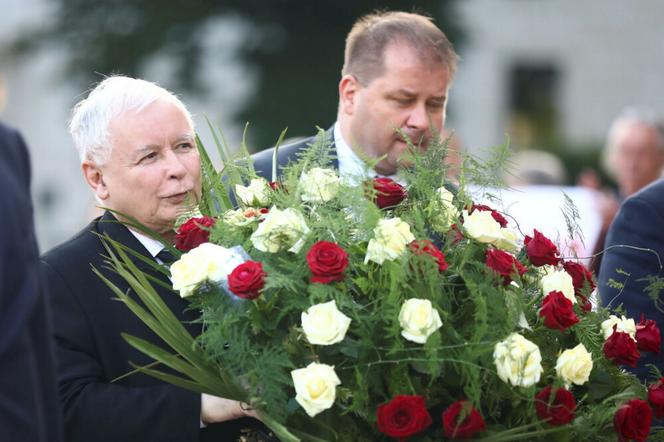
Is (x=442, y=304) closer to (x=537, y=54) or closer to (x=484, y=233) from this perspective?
(x=484, y=233)

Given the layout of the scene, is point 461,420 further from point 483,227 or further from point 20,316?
point 20,316

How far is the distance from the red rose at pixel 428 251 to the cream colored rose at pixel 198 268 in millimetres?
427

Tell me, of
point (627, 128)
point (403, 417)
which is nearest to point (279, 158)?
point (403, 417)

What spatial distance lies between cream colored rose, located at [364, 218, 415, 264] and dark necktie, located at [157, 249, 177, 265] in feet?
2.26

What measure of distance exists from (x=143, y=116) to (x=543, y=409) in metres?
1.29

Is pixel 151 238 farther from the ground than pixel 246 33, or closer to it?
farther from the ground

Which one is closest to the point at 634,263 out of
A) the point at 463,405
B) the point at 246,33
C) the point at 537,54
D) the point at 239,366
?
the point at 463,405

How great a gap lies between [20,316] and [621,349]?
4.85ft

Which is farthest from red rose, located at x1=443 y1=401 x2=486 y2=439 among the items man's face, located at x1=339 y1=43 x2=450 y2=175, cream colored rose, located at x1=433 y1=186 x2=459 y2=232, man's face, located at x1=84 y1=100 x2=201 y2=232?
man's face, located at x1=339 y1=43 x2=450 y2=175

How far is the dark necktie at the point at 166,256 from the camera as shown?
3086mm

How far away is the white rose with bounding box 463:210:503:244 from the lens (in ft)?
8.95

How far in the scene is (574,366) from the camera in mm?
2670

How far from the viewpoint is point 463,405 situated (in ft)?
8.15

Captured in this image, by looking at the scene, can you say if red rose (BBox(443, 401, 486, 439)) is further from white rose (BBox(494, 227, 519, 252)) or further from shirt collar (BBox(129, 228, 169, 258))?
shirt collar (BBox(129, 228, 169, 258))
